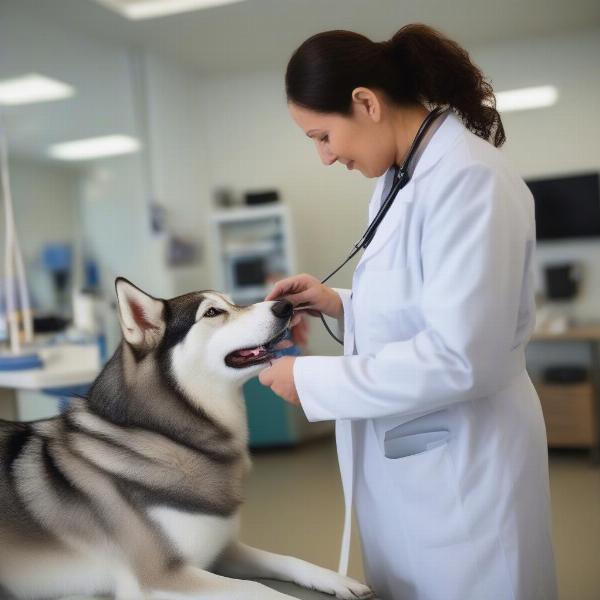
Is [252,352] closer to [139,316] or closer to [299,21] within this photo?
[139,316]

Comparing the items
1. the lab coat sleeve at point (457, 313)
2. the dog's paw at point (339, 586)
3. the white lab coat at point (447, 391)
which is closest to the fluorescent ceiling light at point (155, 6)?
the white lab coat at point (447, 391)

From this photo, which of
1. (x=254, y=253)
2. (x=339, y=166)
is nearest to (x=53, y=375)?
(x=254, y=253)

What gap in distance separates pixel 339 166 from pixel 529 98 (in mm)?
1373

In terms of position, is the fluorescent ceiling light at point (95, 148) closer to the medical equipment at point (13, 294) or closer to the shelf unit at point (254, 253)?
the medical equipment at point (13, 294)

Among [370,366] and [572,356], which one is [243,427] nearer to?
[370,366]

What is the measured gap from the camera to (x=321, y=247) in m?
5.13

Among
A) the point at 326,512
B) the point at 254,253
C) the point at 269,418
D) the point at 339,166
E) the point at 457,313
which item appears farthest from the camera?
the point at 254,253

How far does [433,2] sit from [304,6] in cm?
76

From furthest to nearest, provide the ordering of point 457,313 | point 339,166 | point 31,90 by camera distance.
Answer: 1. point 339,166
2. point 31,90
3. point 457,313

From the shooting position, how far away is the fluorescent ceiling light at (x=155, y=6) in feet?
13.2

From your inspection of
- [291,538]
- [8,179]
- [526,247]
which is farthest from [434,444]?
[8,179]

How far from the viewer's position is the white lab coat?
93cm

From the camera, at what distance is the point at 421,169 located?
1046 mm

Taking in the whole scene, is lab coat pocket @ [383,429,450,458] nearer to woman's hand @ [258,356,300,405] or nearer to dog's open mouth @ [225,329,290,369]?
woman's hand @ [258,356,300,405]
